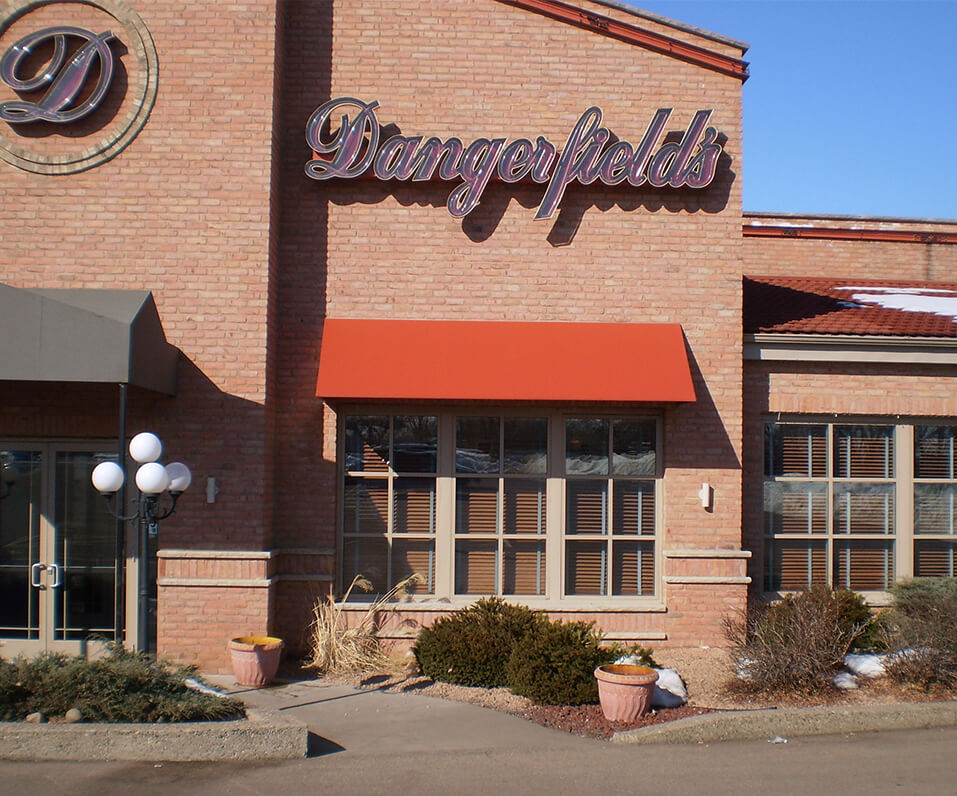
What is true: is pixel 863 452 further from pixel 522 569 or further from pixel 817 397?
pixel 522 569

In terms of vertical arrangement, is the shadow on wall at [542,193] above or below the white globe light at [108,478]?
above

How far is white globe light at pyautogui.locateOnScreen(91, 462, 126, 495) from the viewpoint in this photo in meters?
8.37

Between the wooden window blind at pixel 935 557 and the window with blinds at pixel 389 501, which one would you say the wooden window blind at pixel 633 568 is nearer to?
the window with blinds at pixel 389 501

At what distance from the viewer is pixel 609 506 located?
11.4 meters

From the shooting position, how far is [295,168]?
442 inches

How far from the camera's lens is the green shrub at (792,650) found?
904 cm

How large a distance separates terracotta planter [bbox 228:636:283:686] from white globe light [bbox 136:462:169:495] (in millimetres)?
2069

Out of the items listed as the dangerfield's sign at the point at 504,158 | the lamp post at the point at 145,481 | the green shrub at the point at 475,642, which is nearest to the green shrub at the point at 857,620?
the green shrub at the point at 475,642

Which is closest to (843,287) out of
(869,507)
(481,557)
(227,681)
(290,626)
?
(869,507)

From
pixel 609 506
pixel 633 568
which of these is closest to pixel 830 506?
pixel 633 568

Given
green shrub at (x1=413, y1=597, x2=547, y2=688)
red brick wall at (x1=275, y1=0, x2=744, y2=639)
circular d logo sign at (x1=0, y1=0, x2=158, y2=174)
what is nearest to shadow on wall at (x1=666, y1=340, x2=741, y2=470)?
red brick wall at (x1=275, y1=0, x2=744, y2=639)

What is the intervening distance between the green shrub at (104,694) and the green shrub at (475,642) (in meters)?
2.53

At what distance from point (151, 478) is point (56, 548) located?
9.73ft

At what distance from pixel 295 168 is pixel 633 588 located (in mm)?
6407
